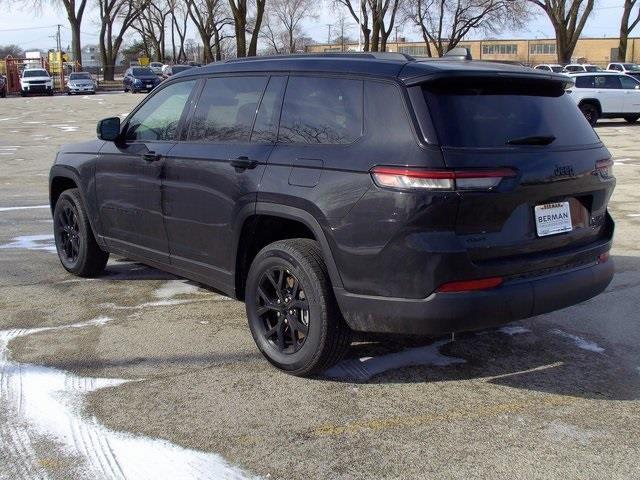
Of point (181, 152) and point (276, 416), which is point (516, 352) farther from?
point (181, 152)

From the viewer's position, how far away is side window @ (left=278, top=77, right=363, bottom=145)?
398cm

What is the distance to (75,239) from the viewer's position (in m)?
6.50

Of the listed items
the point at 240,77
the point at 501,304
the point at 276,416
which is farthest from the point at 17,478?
the point at 240,77

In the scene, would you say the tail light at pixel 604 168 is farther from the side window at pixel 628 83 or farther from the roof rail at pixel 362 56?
the side window at pixel 628 83

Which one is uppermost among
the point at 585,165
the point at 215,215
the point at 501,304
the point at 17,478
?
the point at 585,165

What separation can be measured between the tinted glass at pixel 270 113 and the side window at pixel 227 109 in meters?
0.06

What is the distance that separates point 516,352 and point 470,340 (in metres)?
0.33

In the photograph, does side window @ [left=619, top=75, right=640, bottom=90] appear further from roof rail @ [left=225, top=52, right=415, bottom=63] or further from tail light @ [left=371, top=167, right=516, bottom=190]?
tail light @ [left=371, top=167, right=516, bottom=190]

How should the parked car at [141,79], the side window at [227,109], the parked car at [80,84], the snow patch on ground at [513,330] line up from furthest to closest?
the parked car at [80,84]
the parked car at [141,79]
the snow patch on ground at [513,330]
the side window at [227,109]

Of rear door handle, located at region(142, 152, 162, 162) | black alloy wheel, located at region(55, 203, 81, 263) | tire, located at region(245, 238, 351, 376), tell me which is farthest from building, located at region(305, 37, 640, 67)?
tire, located at region(245, 238, 351, 376)

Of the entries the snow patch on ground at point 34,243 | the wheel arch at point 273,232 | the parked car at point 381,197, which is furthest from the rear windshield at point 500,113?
the snow patch on ground at point 34,243

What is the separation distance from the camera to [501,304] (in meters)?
3.72

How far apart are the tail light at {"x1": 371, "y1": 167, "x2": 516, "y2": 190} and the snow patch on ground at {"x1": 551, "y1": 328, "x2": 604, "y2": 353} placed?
171 centimetres

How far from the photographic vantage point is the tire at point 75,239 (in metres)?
6.26
